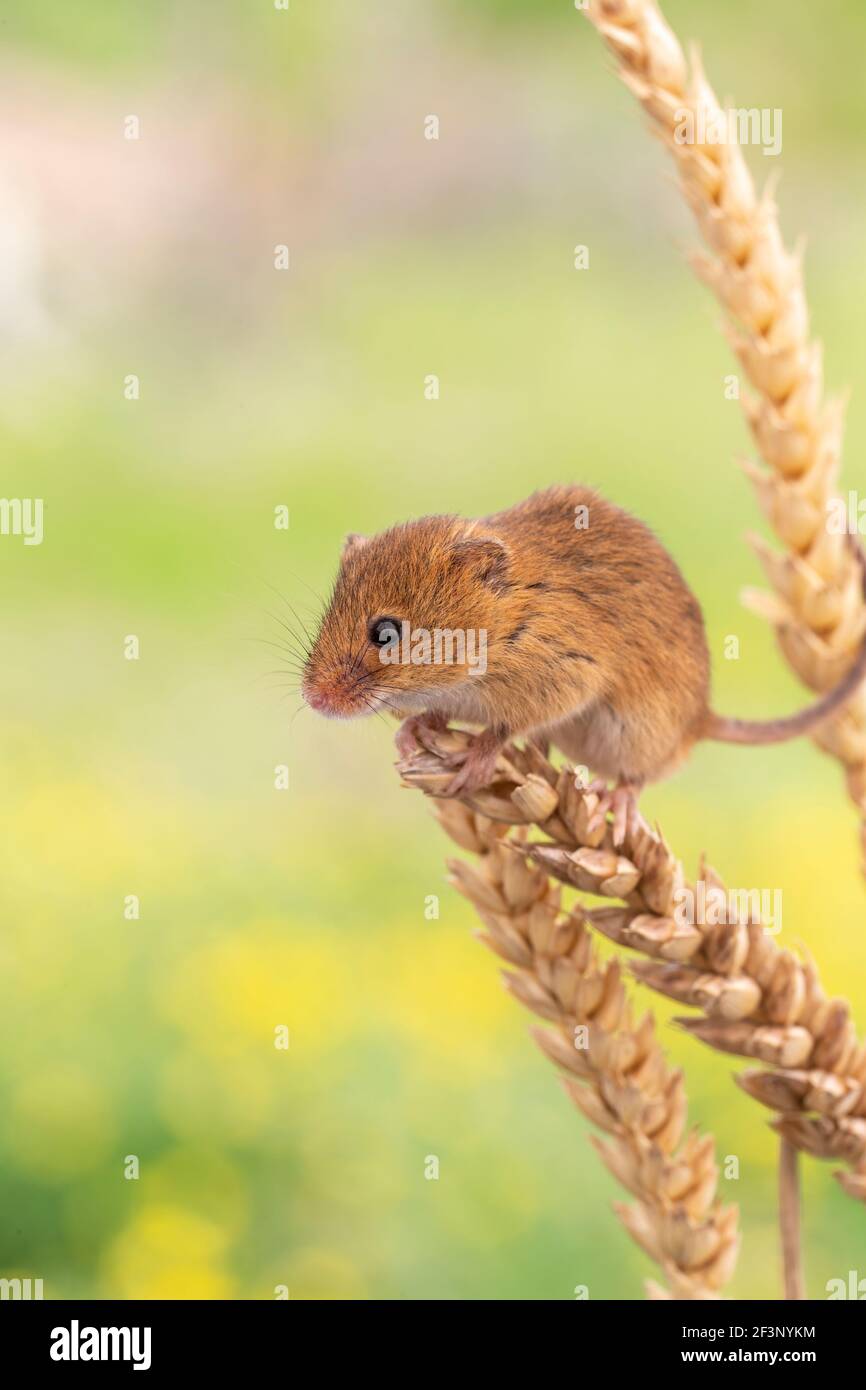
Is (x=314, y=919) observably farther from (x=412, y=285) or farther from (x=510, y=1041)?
(x=412, y=285)

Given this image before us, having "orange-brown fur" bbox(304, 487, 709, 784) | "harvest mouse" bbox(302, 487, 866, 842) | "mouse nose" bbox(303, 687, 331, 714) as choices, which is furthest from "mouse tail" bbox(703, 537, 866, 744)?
"mouse nose" bbox(303, 687, 331, 714)

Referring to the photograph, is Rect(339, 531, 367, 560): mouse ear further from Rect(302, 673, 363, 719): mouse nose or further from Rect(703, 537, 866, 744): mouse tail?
Rect(703, 537, 866, 744): mouse tail

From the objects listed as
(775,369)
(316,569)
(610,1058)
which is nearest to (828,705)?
(775,369)

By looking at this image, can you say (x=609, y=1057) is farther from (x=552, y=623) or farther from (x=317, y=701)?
(x=552, y=623)

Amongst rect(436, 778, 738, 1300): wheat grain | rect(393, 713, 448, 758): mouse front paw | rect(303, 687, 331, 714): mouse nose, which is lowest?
rect(436, 778, 738, 1300): wheat grain

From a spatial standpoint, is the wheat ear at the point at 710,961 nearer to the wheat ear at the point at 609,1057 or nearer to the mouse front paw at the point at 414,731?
the wheat ear at the point at 609,1057

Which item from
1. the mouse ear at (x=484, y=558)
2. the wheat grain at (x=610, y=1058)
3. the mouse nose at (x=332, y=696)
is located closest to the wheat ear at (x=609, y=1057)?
the wheat grain at (x=610, y=1058)
